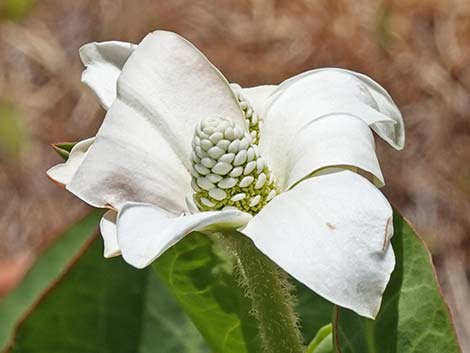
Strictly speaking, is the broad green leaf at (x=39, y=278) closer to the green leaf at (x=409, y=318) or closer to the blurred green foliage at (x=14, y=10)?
the green leaf at (x=409, y=318)

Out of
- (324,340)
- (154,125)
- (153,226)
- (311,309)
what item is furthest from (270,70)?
(153,226)

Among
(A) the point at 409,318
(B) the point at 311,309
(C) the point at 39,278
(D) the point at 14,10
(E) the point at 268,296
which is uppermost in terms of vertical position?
(E) the point at 268,296

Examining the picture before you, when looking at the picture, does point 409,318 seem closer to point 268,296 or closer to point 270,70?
point 268,296

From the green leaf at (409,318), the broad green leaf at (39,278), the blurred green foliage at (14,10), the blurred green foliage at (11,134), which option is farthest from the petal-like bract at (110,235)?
the blurred green foliage at (14,10)

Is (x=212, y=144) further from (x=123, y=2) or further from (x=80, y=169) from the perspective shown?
(x=123, y=2)

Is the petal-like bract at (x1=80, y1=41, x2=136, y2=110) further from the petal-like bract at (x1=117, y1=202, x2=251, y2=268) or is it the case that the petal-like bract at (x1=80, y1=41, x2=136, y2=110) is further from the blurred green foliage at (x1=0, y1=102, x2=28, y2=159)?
the blurred green foliage at (x1=0, y1=102, x2=28, y2=159)

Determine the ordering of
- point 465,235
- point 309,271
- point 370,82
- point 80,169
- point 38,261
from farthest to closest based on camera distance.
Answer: point 465,235, point 38,261, point 370,82, point 80,169, point 309,271

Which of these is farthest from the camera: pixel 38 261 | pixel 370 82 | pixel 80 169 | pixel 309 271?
pixel 38 261

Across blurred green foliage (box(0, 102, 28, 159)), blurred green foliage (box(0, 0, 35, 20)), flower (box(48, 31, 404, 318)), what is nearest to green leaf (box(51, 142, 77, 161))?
flower (box(48, 31, 404, 318))

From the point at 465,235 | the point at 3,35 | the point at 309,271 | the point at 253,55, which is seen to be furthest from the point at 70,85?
the point at 309,271
